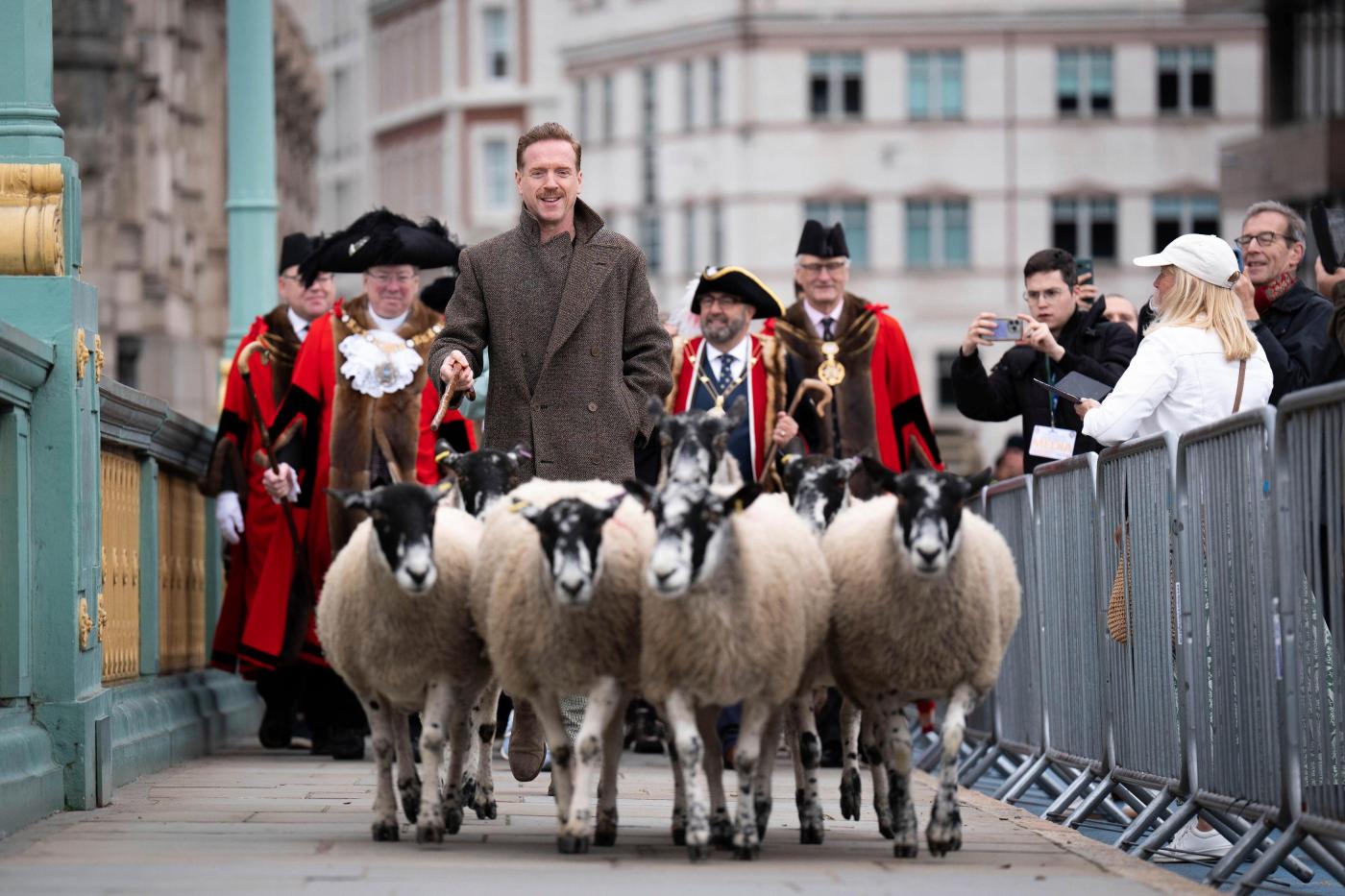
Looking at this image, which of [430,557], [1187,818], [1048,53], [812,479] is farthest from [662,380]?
[1048,53]

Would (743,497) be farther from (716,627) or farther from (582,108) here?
(582,108)

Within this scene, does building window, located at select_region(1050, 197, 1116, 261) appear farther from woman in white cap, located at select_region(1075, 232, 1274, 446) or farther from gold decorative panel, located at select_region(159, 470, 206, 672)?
woman in white cap, located at select_region(1075, 232, 1274, 446)

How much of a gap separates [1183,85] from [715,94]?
1230cm

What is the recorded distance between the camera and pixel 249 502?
14.5m

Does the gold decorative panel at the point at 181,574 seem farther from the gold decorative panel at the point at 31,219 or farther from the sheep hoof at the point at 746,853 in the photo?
the sheep hoof at the point at 746,853

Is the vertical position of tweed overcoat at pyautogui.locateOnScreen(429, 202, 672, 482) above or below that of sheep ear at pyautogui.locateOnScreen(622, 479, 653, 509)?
above

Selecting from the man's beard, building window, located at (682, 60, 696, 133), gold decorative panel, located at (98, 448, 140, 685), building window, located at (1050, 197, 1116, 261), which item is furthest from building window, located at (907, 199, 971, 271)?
gold decorative panel, located at (98, 448, 140, 685)

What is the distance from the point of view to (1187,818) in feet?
31.1

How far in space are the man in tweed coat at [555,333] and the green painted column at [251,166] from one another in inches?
305

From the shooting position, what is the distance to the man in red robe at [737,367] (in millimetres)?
13234

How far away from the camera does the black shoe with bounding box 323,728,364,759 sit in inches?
542

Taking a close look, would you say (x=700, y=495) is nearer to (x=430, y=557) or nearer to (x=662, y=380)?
(x=430, y=557)

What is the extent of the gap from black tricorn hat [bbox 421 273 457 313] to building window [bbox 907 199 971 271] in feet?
200

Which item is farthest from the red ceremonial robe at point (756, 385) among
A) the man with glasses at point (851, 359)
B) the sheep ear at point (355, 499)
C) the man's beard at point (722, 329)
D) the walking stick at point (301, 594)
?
the sheep ear at point (355, 499)
